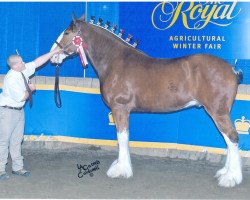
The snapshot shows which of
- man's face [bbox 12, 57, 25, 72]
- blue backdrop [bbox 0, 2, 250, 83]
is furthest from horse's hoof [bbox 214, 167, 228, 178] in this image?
man's face [bbox 12, 57, 25, 72]

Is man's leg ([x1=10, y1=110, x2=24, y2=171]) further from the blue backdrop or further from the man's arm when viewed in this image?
the blue backdrop

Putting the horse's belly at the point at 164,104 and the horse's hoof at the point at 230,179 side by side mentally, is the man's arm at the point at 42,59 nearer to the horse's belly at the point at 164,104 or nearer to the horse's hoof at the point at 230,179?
the horse's belly at the point at 164,104

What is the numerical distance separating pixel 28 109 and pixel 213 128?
3.40m

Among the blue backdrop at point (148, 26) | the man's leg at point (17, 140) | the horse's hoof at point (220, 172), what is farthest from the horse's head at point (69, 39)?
the horse's hoof at point (220, 172)

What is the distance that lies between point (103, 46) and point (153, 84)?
102 cm

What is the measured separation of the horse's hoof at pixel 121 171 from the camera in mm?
6656

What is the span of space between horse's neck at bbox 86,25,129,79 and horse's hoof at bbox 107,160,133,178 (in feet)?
4.53

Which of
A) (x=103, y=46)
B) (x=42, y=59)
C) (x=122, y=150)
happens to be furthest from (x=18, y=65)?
(x=122, y=150)

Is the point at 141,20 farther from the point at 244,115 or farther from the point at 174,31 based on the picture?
the point at 244,115

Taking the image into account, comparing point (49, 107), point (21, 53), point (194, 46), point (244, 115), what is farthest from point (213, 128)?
point (21, 53)

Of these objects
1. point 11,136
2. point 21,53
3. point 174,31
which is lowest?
point 11,136

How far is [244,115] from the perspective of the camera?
7.59m

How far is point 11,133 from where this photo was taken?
6551 millimetres

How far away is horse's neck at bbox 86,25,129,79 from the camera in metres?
7.04
